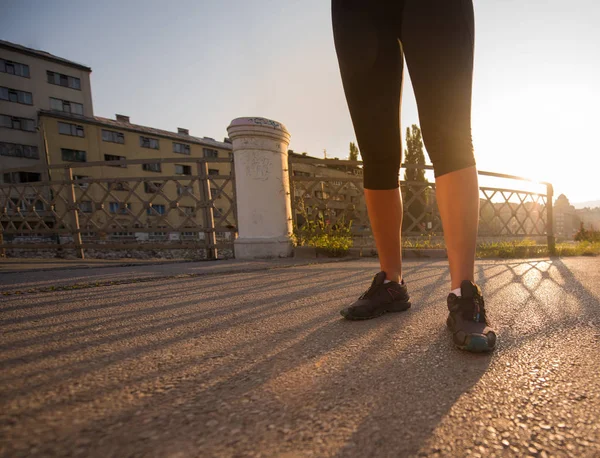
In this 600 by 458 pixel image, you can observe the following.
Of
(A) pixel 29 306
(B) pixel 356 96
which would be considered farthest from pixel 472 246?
(A) pixel 29 306

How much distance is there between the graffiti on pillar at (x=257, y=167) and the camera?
4.02 meters

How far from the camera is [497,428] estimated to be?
543 millimetres

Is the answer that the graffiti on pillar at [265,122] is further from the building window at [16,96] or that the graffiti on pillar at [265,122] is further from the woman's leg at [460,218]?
the building window at [16,96]

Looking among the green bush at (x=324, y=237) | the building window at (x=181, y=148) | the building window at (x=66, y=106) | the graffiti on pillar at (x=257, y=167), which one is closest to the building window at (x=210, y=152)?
the building window at (x=181, y=148)

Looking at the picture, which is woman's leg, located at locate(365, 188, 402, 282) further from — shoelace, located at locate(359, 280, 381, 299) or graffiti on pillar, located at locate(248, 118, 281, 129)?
graffiti on pillar, located at locate(248, 118, 281, 129)

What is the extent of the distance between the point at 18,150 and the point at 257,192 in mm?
34052

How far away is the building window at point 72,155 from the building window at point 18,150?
266 cm

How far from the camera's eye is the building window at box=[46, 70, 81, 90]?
30.4 meters

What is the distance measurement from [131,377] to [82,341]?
364 mm

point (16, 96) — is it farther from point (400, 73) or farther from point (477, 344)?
point (477, 344)

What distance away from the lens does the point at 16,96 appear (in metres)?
28.5

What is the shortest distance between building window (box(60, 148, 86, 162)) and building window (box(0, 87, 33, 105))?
5.93 meters

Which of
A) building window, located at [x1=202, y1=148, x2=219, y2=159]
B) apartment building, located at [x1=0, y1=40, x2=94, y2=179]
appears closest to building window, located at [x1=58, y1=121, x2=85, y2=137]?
apartment building, located at [x1=0, y1=40, x2=94, y2=179]

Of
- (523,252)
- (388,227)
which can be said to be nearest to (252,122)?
(388,227)
